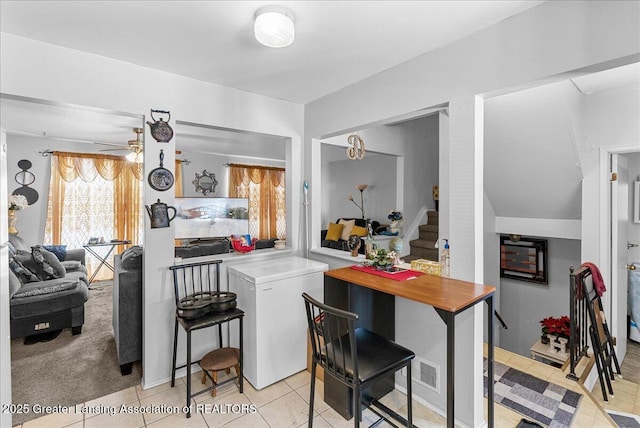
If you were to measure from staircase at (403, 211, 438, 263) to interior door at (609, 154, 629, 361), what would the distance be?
5.58 ft

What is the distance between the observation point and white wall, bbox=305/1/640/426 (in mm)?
1405

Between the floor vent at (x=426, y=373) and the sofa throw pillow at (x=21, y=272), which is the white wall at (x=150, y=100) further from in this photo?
the sofa throw pillow at (x=21, y=272)

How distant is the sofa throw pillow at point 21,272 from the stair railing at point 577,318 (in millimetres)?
5342

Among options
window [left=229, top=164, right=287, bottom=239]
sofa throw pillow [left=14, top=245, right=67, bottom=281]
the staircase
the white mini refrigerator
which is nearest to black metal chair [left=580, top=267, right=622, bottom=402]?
the staircase

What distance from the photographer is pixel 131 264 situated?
2.52 m

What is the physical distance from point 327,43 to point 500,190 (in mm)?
2557

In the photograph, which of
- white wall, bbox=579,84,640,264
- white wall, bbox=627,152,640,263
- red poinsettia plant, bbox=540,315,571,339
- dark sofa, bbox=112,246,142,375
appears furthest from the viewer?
white wall, bbox=627,152,640,263

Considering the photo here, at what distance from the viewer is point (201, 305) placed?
7.19 ft

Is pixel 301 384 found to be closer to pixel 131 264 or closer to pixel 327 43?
pixel 131 264

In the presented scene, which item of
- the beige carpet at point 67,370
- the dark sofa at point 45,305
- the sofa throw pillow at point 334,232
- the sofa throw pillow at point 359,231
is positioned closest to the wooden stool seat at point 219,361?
the beige carpet at point 67,370

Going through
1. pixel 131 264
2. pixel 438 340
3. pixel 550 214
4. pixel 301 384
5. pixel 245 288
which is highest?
pixel 550 214

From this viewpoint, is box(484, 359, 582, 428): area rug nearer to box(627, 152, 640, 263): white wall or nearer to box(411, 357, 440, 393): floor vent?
box(411, 357, 440, 393): floor vent

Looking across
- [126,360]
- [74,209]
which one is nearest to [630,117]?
[126,360]

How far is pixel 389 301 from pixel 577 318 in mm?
1647
